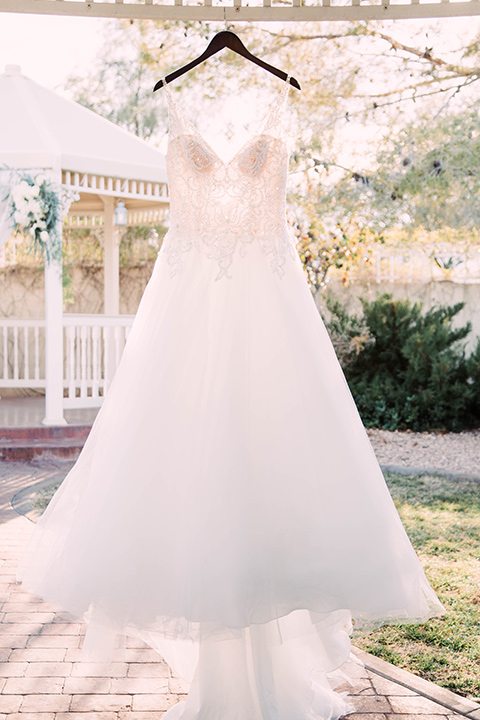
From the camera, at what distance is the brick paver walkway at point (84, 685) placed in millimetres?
2404

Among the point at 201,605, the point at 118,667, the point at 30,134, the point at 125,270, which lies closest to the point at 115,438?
the point at 201,605

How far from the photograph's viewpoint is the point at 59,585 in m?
2.01

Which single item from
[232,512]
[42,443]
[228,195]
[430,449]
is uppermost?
[228,195]

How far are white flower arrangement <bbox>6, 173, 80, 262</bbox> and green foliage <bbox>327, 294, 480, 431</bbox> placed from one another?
3.95m

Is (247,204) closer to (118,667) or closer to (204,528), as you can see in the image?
(204,528)

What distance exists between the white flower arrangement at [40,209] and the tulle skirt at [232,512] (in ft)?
17.3

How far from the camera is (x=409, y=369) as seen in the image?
902 cm

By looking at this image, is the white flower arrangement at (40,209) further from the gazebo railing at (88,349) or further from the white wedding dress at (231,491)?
the white wedding dress at (231,491)

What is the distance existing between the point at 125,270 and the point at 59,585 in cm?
1022

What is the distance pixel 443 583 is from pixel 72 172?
5939 mm

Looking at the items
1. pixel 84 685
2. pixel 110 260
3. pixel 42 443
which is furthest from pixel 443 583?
pixel 110 260

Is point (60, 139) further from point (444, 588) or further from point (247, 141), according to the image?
point (444, 588)

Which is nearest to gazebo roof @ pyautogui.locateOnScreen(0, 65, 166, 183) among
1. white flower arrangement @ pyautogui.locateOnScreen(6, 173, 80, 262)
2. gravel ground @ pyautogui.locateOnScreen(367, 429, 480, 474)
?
white flower arrangement @ pyautogui.locateOnScreen(6, 173, 80, 262)

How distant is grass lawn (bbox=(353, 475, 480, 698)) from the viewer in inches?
112
